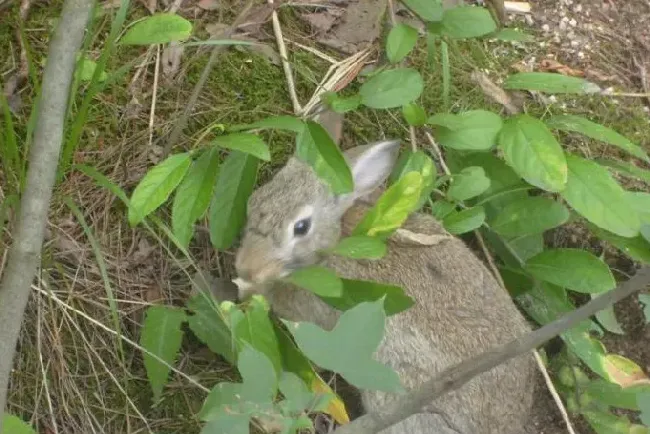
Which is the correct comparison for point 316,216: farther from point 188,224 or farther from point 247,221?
point 188,224

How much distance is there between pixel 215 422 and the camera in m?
1.65

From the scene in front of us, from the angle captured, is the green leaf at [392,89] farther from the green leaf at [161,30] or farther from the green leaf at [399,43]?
the green leaf at [161,30]

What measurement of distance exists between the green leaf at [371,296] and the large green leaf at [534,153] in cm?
67

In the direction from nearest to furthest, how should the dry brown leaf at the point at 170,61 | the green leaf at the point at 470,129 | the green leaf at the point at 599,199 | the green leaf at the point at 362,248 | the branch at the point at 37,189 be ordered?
the branch at the point at 37,189
the green leaf at the point at 362,248
the green leaf at the point at 599,199
the green leaf at the point at 470,129
the dry brown leaf at the point at 170,61

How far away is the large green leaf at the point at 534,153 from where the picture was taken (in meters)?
3.14

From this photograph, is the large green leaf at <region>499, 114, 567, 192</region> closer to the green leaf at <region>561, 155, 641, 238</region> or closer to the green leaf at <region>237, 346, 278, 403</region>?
the green leaf at <region>561, 155, 641, 238</region>

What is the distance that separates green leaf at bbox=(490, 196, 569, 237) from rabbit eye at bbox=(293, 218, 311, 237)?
77 cm

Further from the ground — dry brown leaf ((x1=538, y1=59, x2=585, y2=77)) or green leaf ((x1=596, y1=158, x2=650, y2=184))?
dry brown leaf ((x1=538, y1=59, x2=585, y2=77))

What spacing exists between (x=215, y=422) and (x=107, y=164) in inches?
82.6

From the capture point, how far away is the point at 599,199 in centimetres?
321

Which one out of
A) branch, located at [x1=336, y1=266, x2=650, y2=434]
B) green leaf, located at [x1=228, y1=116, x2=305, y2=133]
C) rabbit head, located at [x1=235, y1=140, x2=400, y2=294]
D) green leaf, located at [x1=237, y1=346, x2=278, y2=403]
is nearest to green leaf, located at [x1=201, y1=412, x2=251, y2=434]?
green leaf, located at [x1=237, y1=346, x2=278, y2=403]

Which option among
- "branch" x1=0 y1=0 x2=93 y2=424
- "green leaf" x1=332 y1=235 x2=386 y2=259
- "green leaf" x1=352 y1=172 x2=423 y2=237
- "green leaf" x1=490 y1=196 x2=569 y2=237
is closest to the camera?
"branch" x1=0 y1=0 x2=93 y2=424

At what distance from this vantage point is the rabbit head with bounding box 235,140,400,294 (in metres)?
3.37

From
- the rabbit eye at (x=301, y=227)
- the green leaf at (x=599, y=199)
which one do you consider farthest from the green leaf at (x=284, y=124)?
the green leaf at (x=599, y=199)
